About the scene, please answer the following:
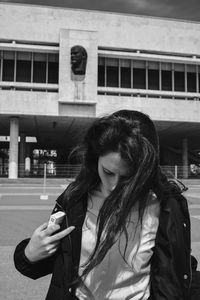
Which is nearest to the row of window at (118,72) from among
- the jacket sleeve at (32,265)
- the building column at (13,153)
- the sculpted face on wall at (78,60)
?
the sculpted face on wall at (78,60)

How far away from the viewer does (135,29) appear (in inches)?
1032

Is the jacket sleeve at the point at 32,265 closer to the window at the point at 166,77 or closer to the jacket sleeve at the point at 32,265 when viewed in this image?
the jacket sleeve at the point at 32,265

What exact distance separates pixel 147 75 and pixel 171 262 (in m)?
27.5

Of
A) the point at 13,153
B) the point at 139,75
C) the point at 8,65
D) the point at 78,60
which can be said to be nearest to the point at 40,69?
the point at 8,65

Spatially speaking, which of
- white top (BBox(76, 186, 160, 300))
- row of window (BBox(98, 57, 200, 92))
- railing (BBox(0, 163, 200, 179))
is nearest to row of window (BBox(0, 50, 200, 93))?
Result: row of window (BBox(98, 57, 200, 92))

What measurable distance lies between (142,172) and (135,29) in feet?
88.0

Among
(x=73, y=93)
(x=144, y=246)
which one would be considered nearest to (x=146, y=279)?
(x=144, y=246)

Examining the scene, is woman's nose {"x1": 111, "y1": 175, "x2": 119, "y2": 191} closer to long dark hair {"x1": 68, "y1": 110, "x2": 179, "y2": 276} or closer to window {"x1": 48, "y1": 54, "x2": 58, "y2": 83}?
long dark hair {"x1": 68, "y1": 110, "x2": 179, "y2": 276}

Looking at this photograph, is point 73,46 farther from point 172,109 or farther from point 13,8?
point 172,109

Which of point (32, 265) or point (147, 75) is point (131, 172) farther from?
point (147, 75)

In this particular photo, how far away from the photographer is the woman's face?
141cm

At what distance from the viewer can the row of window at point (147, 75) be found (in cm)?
2703

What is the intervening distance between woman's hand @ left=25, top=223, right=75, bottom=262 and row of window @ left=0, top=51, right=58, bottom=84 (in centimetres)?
2578

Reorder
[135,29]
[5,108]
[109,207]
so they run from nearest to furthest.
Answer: [109,207] < [5,108] < [135,29]
